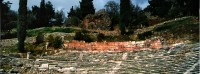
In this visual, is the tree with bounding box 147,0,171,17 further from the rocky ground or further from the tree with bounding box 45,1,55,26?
the rocky ground

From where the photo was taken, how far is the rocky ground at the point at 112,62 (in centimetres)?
2191

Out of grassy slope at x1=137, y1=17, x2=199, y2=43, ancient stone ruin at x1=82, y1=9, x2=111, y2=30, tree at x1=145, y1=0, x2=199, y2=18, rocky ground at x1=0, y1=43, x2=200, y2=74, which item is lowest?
rocky ground at x1=0, y1=43, x2=200, y2=74

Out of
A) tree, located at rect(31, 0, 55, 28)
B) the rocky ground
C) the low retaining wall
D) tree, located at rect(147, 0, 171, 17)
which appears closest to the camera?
the rocky ground

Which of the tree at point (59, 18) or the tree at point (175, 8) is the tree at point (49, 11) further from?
the tree at point (175, 8)

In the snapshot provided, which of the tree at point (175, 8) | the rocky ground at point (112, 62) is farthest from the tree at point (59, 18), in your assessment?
the rocky ground at point (112, 62)

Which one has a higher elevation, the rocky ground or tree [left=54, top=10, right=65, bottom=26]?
tree [left=54, top=10, right=65, bottom=26]

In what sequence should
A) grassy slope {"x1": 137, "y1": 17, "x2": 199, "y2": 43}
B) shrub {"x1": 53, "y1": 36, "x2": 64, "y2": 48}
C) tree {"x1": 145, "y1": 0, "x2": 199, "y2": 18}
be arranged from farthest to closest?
tree {"x1": 145, "y1": 0, "x2": 199, "y2": 18} → shrub {"x1": 53, "y1": 36, "x2": 64, "y2": 48} → grassy slope {"x1": 137, "y1": 17, "x2": 199, "y2": 43}

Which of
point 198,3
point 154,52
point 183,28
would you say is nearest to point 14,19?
point 198,3

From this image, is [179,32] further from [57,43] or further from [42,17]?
[42,17]

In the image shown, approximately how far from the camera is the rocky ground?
862 inches

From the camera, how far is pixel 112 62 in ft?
80.4

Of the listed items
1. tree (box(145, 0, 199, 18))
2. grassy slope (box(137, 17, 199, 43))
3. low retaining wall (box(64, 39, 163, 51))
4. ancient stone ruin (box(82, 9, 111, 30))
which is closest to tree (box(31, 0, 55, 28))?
ancient stone ruin (box(82, 9, 111, 30))

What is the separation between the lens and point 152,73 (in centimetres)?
2155

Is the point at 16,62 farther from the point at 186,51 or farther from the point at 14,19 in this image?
the point at 14,19
